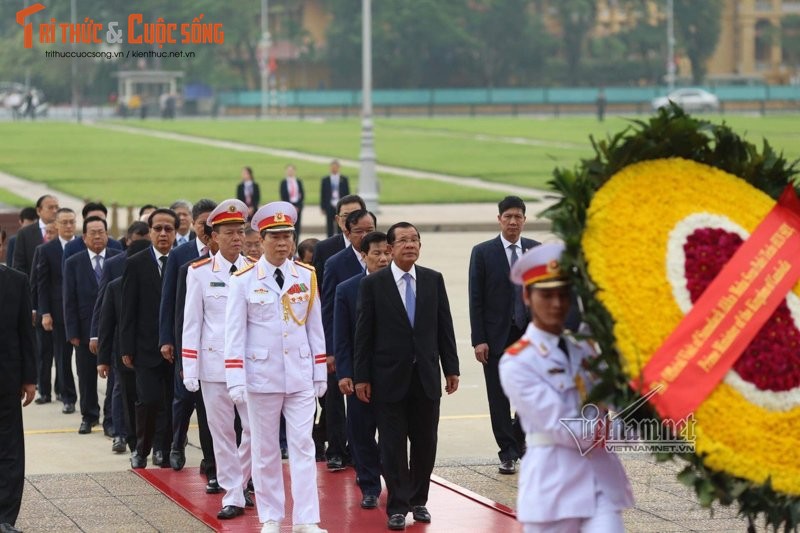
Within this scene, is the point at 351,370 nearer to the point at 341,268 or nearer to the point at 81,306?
the point at 341,268

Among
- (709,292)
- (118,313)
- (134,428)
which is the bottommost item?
(134,428)

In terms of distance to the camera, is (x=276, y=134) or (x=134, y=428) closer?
(x=134, y=428)

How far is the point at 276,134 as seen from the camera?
6862 cm

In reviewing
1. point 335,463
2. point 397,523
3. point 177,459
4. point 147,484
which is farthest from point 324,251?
point 397,523

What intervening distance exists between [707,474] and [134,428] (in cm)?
679

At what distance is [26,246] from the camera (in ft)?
50.0

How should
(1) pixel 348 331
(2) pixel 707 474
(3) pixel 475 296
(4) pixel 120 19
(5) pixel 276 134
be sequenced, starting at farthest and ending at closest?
(4) pixel 120 19
(5) pixel 276 134
(3) pixel 475 296
(1) pixel 348 331
(2) pixel 707 474

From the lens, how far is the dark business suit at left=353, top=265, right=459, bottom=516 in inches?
359

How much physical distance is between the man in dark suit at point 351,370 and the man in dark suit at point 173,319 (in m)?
1.10

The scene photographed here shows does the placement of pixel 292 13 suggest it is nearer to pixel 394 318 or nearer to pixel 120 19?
pixel 120 19

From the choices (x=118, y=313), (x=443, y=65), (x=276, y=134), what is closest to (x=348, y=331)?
(x=118, y=313)

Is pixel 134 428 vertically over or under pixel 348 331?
under

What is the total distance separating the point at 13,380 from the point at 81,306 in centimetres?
396

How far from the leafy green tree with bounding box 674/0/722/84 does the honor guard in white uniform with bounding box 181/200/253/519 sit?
94.6m
